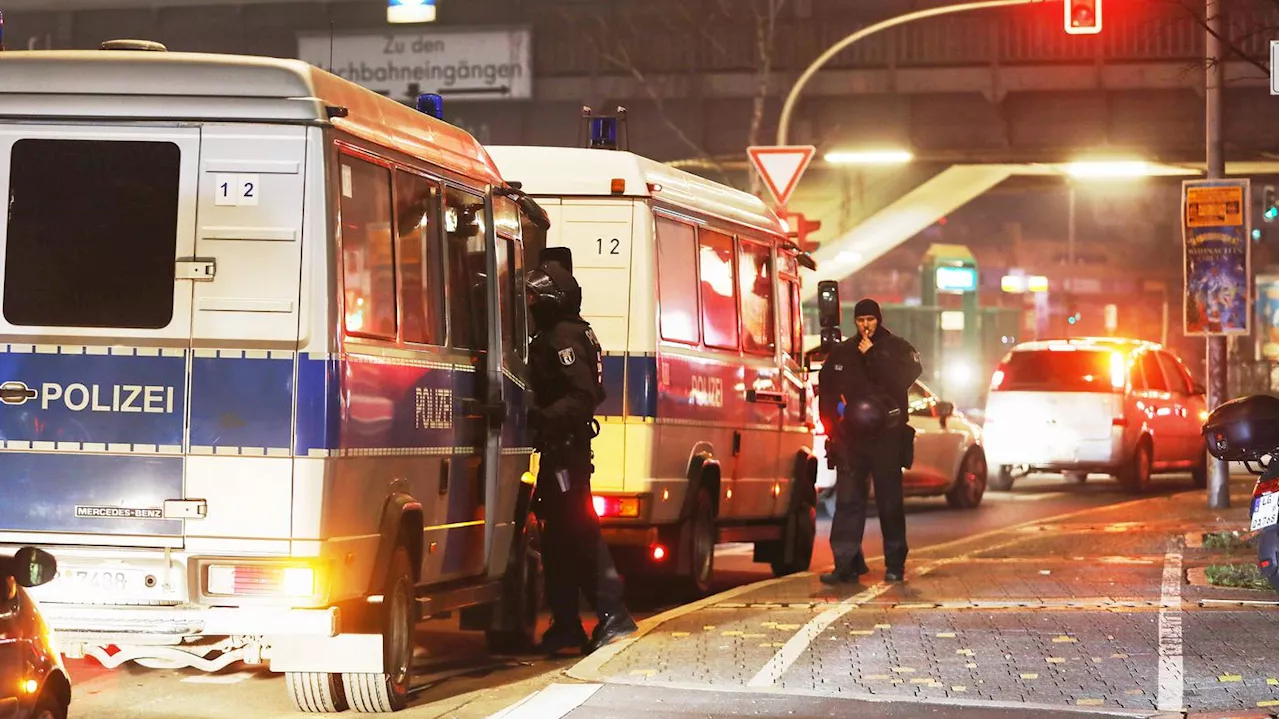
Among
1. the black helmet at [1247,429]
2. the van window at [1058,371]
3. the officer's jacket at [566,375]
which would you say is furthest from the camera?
the van window at [1058,371]

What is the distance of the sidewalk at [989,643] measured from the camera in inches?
340

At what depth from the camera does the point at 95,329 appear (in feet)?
26.0

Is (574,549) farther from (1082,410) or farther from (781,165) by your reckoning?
(1082,410)

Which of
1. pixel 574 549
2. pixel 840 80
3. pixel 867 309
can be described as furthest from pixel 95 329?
pixel 840 80

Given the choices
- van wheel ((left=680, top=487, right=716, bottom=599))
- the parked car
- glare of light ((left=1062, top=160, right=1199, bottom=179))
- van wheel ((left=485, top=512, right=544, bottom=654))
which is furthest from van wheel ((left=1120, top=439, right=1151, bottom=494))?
the parked car

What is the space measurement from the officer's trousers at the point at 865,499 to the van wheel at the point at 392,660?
4838 mm

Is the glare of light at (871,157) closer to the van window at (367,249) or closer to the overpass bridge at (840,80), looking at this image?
the overpass bridge at (840,80)

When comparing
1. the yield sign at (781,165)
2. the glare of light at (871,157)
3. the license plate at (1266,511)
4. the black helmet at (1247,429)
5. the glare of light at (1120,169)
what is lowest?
the license plate at (1266,511)

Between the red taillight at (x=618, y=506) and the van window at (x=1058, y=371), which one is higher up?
the van window at (x=1058, y=371)

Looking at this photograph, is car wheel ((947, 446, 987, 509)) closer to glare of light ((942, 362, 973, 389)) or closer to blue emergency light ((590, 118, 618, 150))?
blue emergency light ((590, 118, 618, 150))

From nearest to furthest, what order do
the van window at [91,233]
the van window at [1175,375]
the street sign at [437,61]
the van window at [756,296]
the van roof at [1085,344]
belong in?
the van window at [91,233] → the van window at [756,296] → the van roof at [1085,344] → the van window at [1175,375] → the street sign at [437,61]

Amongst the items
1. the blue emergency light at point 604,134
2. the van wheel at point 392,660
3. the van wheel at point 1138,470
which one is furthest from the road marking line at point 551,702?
the van wheel at point 1138,470

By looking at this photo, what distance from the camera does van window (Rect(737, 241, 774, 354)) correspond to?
14062 mm

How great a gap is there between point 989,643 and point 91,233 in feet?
14.9
